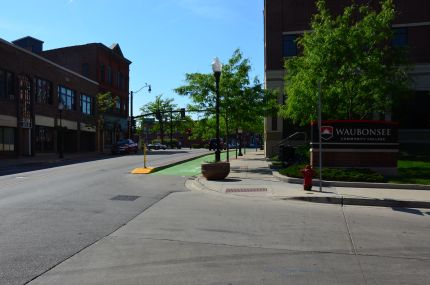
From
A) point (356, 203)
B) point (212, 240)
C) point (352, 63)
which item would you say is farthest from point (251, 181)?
point (212, 240)

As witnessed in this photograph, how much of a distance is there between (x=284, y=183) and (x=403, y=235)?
7908 mm

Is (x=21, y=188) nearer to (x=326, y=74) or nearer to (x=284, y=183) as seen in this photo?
(x=284, y=183)

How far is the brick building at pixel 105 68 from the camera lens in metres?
60.2

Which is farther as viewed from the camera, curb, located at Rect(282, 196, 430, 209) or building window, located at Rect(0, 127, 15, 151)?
building window, located at Rect(0, 127, 15, 151)

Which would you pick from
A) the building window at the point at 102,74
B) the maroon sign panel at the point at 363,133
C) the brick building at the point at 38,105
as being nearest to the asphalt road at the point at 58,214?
the maroon sign panel at the point at 363,133

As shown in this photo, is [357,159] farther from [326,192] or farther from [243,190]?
[243,190]

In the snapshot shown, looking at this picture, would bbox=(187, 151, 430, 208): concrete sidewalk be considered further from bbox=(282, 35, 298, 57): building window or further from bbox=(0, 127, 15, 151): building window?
bbox=(0, 127, 15, 151): building window

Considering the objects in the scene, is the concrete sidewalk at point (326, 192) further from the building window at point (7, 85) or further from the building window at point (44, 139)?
the building window at point (44, 139)

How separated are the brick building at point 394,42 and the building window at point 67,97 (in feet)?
73.9

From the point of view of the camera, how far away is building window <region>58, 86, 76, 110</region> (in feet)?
156

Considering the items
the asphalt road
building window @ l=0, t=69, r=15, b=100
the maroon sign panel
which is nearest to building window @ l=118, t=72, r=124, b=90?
building window @ l=0, t=69, r=15, b=100

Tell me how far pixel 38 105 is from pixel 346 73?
2969 cm

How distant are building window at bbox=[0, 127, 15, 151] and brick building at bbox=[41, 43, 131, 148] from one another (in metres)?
19.2

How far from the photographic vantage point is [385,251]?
23.9 ft
